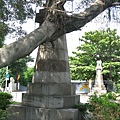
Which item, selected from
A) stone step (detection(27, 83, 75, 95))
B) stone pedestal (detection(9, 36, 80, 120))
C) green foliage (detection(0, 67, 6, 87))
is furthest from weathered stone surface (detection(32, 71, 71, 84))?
green foliage (detection(0, 67, 6, 87))

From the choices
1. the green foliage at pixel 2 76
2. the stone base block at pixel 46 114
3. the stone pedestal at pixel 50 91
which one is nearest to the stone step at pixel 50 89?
the stone pedestal at pixel 50 91

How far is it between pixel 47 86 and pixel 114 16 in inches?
121

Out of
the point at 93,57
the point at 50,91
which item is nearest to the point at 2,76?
the point at 93,57

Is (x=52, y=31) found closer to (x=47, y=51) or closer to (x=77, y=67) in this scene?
(x=47, y=51)

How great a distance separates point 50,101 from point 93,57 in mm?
20081

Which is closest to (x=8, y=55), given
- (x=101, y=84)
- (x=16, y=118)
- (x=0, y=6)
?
(x=0, y=6)

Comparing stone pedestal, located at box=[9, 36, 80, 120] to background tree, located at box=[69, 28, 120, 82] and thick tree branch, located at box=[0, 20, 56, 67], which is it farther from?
background tree, located at box=[69, 28, 120, 82]

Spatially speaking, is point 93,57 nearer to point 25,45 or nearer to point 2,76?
point 2,76

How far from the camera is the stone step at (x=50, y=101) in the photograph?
622 cm

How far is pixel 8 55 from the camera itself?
4.14m

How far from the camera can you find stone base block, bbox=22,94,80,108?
20.4 feet

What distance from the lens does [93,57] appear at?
25.7 metres

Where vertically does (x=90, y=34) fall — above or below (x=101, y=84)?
above

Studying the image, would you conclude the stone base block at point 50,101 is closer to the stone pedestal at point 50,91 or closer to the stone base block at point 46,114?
the stone pedestal at point 50,91
